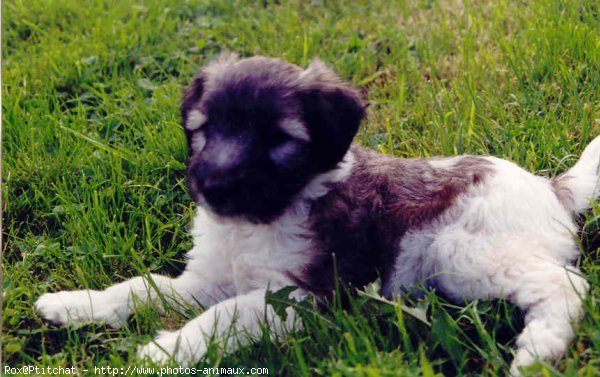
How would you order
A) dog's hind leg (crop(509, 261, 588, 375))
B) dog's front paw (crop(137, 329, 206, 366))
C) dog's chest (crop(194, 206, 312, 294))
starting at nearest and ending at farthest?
1. dog's hind leg (crop(509, 261, 588, 375))
2. dog's front paw (crop(137, 329, 206, 366))
3. dog's chest (crop(194, 206, 312, 294))

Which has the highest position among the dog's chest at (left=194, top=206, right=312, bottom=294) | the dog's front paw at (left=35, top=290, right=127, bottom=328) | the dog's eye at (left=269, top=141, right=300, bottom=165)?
the dog's eye at (left=269, top=141, right=300, bottom=165)

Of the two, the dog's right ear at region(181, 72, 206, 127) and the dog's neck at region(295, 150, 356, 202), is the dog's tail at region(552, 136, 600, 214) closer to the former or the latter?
the dog's neck at region(295, 150, 356, 202)

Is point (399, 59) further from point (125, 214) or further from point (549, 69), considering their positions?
point (125, 214)

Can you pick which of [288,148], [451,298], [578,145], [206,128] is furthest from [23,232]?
[578,145]

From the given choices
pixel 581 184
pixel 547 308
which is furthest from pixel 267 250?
pixel 581 184

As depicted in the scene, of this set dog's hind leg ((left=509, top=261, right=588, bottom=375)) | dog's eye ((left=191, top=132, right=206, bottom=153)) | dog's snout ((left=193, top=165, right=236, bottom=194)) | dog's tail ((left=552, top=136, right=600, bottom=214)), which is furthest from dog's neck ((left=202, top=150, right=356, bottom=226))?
dog's tail ((left=552, top=136, right=600, bottom=214))

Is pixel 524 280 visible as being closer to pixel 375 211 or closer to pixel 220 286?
pixel 375 211

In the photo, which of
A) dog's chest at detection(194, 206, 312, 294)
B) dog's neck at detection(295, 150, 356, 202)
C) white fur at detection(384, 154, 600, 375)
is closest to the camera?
white fur at detection(384, 154, 600, 375)
